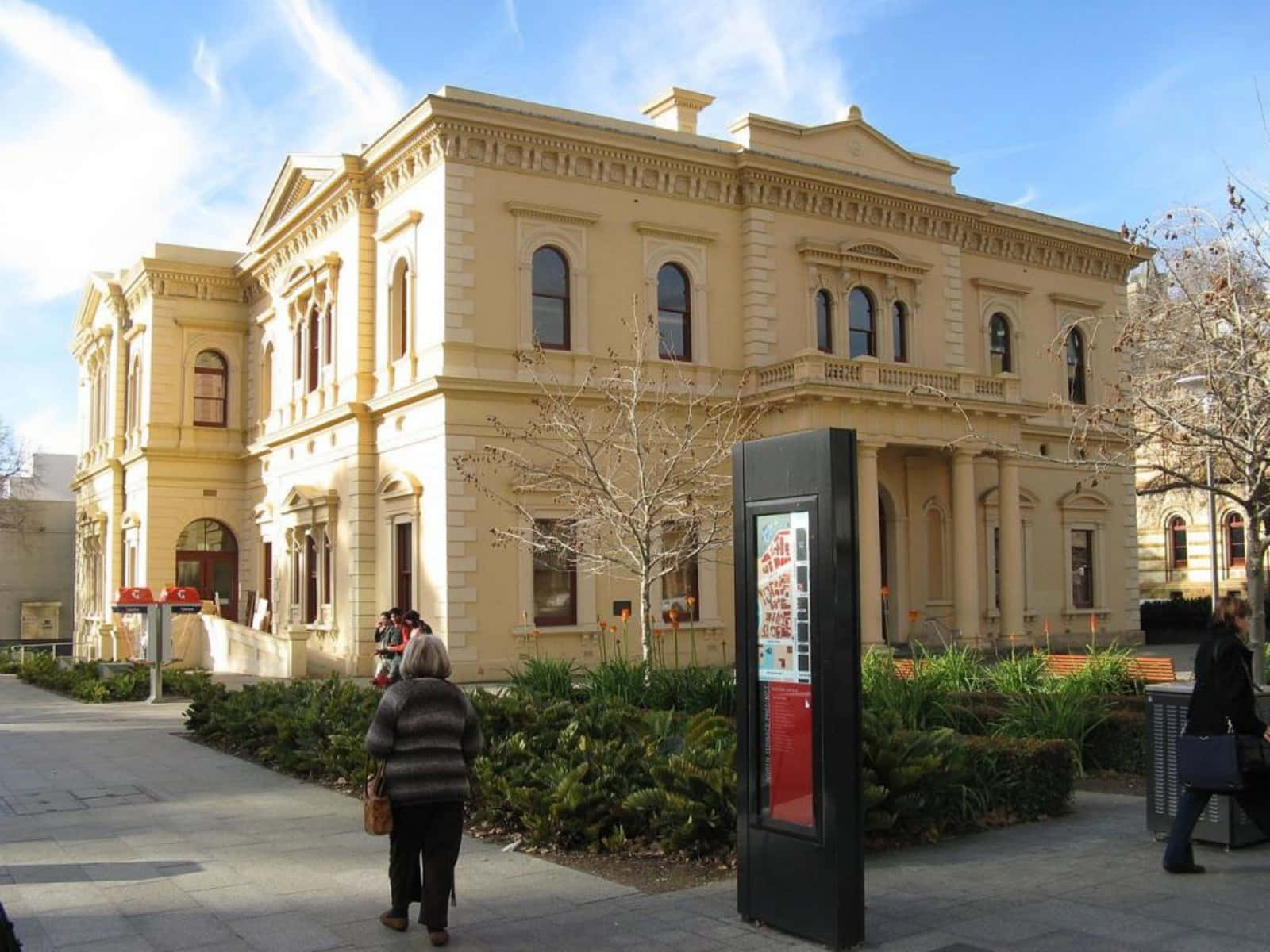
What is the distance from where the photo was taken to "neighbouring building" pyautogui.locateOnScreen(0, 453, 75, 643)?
5769 centimetres

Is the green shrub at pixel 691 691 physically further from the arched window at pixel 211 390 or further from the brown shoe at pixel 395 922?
the arched window at pixel 211 390

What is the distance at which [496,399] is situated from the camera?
25.5 metres

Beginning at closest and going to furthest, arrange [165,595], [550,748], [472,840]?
[472,840]
[550,748]
[165,595]

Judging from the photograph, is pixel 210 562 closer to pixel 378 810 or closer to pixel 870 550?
pixel 870 550

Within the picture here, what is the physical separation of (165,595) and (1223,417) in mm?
17990

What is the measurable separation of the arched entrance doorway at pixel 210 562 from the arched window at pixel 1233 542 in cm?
3678

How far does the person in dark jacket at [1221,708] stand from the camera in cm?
825

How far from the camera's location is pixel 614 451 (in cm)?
2419

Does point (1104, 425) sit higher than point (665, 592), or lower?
higher

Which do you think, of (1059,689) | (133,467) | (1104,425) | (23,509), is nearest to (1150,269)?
(1104,425)

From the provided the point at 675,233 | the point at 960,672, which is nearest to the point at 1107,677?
the point at 960,672

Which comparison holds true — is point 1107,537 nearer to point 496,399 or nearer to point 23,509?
point 496,399

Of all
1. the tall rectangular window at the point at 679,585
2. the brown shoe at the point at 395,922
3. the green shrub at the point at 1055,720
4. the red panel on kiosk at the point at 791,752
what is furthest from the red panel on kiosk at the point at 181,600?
the red panel on kiosk at the point at 791,752

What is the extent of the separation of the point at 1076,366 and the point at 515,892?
30329mm
